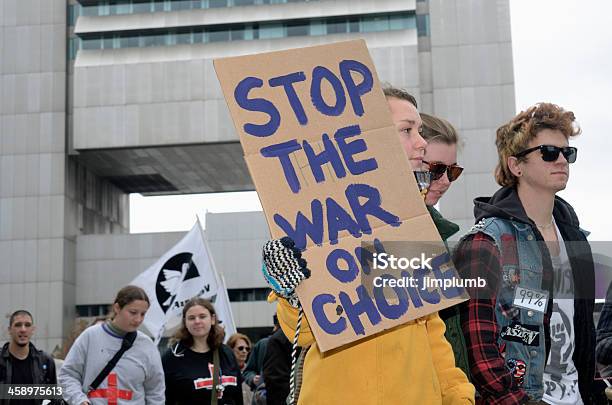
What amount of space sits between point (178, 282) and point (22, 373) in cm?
560

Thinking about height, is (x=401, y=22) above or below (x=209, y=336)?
above

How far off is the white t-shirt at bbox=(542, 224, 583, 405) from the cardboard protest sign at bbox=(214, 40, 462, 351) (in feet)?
1.34

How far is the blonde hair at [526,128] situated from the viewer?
3.52 m

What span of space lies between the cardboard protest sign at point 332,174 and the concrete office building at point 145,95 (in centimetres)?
3829

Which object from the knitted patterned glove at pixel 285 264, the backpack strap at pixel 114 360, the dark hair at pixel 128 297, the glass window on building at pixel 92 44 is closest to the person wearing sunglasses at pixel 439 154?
the knitted patterned glove at pixel 285 264

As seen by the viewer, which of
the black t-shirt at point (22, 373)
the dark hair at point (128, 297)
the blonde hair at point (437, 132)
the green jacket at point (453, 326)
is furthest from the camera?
the black t-shirt at point (22, 373)

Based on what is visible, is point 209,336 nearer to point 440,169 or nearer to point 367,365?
point 440,169

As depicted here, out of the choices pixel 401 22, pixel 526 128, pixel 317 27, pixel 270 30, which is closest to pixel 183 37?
pixel 270 30

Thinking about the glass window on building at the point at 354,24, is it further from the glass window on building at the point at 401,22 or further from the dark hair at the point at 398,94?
the dark hair at the point at 398,94

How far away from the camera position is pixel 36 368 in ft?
29.5

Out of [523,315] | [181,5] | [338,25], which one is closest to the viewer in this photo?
[523,315]

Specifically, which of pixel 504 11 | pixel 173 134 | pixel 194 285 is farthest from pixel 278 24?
pixel 194 285

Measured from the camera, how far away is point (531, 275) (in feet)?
10.5

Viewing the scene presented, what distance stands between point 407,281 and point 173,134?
4038 centimetres
